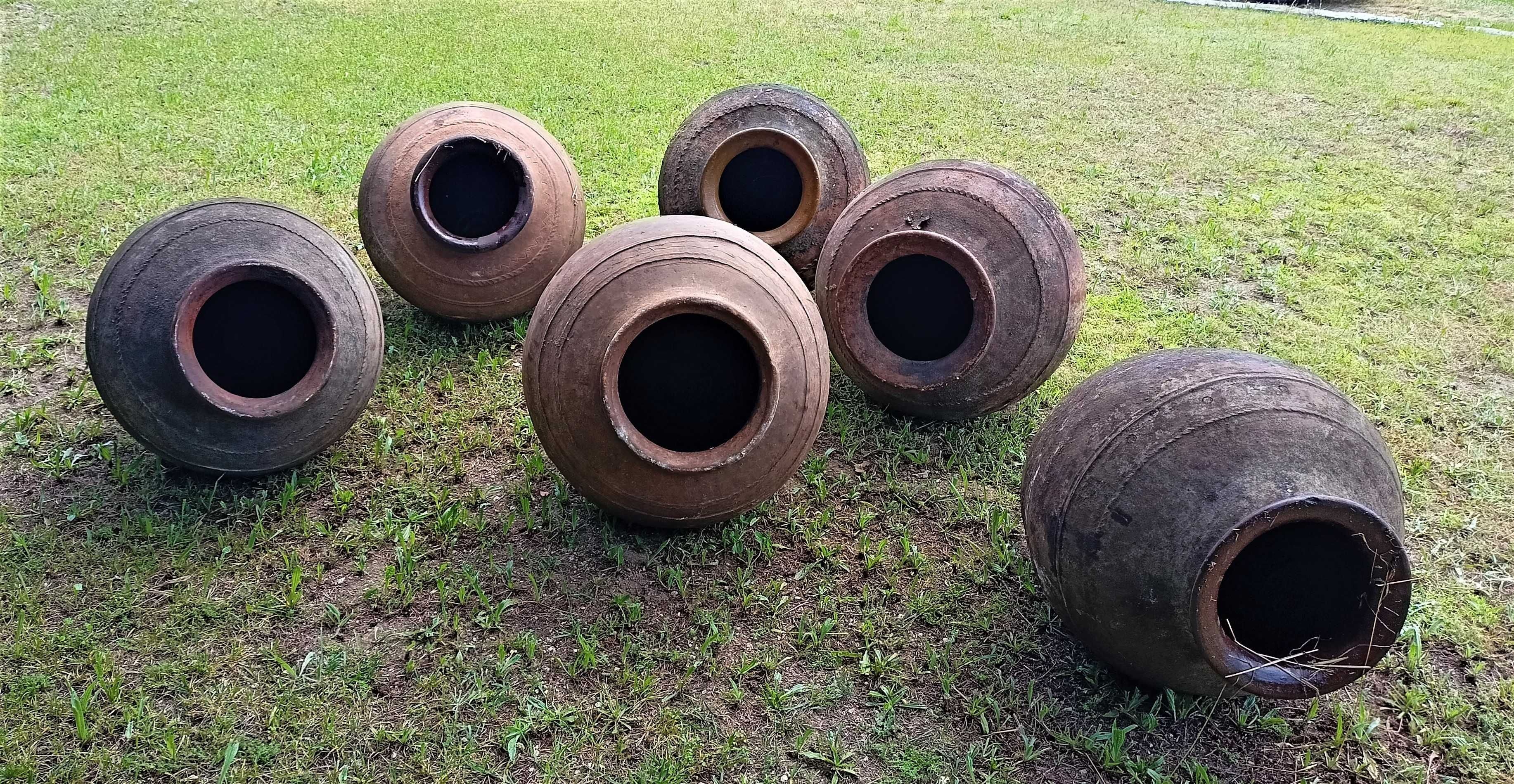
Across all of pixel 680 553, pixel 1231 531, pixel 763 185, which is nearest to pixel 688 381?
pixel 680 553

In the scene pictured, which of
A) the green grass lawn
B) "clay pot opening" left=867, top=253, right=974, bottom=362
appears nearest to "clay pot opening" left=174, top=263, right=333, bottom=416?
the green grass lawn

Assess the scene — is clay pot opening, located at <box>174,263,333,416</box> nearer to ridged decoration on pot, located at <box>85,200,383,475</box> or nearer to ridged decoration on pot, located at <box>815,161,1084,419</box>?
ridged decoration on pot, located at <box>85,200,383,475</box>

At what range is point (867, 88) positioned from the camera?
29.0ft

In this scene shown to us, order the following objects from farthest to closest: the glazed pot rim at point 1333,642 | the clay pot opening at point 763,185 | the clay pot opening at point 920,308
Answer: the clay pot opening at point 763,185 → the clay pot opening at point 920,308 → the glazed pot rim at point 1333,642

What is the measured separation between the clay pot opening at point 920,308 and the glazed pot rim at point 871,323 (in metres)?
0.03

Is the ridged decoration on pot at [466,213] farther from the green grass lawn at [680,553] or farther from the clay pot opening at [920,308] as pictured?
the clay pot opening at [920,308]

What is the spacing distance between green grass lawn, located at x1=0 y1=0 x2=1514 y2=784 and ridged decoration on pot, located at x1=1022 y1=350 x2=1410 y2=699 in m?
0.41

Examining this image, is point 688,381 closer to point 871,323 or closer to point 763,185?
point 871,323

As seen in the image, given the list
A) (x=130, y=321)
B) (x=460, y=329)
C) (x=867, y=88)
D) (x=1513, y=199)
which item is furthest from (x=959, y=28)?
(x=130, y=321)

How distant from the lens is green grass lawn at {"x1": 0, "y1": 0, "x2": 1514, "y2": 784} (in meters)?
2.81

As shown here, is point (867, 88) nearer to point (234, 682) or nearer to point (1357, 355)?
point (1357, 355)

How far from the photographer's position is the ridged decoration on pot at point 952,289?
3.77m

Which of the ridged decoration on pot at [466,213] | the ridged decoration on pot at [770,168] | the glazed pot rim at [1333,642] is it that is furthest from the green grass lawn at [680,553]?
the ridged decoration on pot at [770,168]

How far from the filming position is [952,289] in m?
3.91
